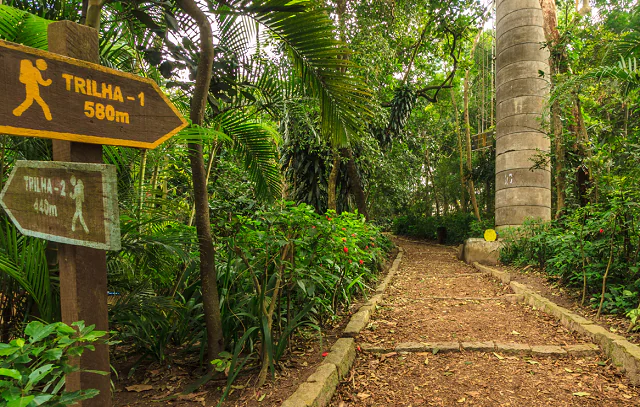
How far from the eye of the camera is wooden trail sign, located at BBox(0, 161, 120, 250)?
1.31 m

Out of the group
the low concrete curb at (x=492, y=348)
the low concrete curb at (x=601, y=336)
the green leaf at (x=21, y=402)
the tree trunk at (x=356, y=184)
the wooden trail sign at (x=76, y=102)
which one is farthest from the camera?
the tree trunk at (x=356, y=184)

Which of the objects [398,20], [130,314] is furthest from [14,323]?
[398,20]

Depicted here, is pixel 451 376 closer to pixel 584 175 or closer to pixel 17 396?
pixel 17 396

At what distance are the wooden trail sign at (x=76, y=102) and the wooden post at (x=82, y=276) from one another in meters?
0.09

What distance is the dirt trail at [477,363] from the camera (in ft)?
8.11

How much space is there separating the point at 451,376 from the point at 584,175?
210 inches

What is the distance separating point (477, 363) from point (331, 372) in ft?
3.96

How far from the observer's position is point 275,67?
3.76 meters

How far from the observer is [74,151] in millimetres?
1456

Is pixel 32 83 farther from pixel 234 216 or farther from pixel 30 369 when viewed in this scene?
pixel 234 216

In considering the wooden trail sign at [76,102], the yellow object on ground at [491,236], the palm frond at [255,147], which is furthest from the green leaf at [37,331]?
the yellow object on ground at [491,236]

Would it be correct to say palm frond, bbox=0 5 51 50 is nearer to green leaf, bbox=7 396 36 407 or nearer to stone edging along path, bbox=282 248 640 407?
green leaf, bbox=7 396 36 407

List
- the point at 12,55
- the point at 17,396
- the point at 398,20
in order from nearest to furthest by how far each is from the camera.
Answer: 1. the point at 17,396
2. the point at 12,55
3. the point at 398,20

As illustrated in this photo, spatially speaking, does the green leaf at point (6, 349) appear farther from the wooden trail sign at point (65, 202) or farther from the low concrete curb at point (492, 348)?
the low concrete curb at point (492, 348)
